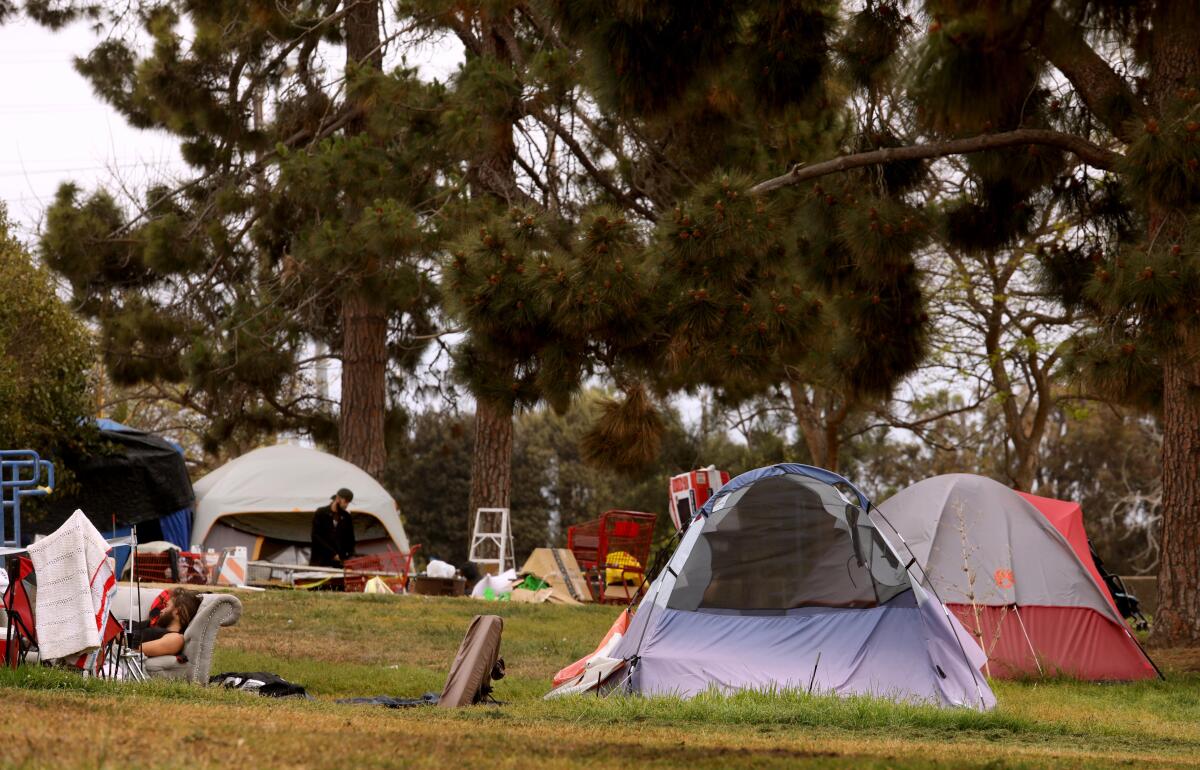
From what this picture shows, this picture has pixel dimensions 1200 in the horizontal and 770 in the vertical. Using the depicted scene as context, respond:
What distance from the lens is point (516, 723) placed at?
6.31 metres

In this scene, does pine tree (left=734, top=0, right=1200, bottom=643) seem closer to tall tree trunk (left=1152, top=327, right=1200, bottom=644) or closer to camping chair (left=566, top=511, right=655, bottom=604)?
tall tree trunk (left=1152, top=327, right=1200, bottom=644)

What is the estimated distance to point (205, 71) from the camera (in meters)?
19.6

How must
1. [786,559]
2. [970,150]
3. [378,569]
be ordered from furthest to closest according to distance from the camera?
[378,569] < [970,150] < [786,559]

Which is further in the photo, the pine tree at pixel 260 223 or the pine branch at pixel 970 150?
the pine tree at pixel 260 223

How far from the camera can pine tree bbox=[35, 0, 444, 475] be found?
1656 centimetres

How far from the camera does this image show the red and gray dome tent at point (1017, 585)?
10312 millimetres

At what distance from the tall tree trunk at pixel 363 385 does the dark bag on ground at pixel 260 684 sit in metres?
10.9

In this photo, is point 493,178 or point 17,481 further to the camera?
point 493,178

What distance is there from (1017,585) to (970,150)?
11.1 ft

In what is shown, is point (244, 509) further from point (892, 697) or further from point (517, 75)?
point (892, 697)

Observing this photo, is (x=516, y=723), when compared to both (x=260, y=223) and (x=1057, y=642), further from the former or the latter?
(x=260, y=223)

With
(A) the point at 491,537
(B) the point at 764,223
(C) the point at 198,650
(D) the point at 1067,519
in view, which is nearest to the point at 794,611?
(B) the point at 764,223

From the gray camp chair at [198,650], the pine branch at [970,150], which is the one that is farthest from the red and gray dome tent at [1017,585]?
the gray camp chair at [198,650]

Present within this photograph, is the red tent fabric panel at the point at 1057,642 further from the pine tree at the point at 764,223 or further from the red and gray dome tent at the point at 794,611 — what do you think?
the pine tree at the point at 764,223
